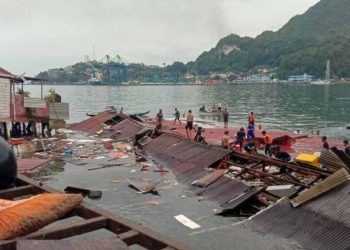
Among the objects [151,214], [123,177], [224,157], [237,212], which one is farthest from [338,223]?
[123,177]

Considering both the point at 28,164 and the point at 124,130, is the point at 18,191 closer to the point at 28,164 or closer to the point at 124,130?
the point at 28,164

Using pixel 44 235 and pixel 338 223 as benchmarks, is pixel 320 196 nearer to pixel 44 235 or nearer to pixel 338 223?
pixel 338 223

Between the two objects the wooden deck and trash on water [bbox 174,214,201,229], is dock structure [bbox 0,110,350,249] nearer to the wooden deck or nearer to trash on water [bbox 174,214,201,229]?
the wooden deck

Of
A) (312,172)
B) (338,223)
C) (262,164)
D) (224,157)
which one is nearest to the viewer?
(338,223)

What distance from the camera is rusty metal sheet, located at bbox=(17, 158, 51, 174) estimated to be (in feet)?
72.3

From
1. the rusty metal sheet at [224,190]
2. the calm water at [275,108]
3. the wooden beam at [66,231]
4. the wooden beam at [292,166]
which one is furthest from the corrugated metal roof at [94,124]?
the wooden beam at [66,231]

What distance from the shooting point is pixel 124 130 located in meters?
35.3

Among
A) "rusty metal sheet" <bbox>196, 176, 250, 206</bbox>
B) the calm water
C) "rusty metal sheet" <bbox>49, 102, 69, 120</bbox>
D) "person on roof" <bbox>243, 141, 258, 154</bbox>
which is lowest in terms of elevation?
the calm water

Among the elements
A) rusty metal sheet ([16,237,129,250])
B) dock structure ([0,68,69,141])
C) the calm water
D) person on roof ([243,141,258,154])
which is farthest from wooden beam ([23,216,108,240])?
the calm water

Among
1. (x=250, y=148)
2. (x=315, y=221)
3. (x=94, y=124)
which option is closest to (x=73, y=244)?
(x=315, y=221)

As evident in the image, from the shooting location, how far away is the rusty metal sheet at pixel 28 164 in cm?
2203

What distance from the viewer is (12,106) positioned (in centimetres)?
3134

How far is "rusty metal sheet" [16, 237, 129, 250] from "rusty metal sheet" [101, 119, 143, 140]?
29.0 meters

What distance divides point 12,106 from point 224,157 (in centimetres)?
1896
